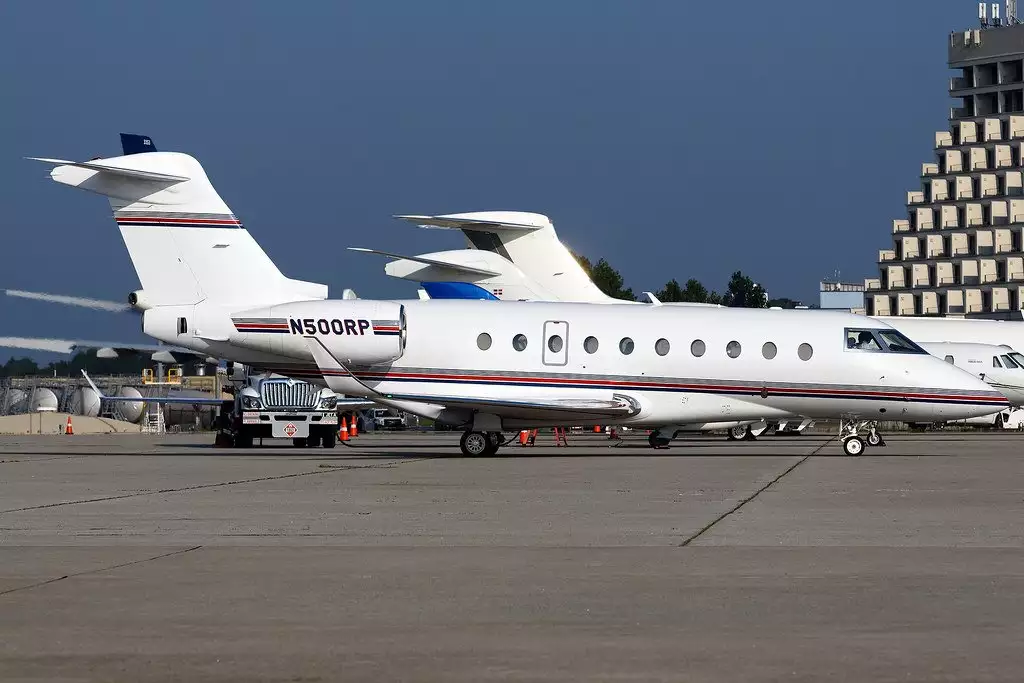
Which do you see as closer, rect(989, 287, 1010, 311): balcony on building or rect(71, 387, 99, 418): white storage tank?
rect(71, 387, 99, 418): white storage tank

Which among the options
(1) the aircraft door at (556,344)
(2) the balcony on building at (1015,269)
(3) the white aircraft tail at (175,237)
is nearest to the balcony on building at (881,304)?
(2) the balcony on building at (1015,269)

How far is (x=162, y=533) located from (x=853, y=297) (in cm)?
15676

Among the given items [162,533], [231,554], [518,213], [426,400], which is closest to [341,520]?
[162,533]

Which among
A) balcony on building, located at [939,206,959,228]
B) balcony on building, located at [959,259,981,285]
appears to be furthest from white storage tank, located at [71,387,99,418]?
balcony on building, located at [939,206,959,228]

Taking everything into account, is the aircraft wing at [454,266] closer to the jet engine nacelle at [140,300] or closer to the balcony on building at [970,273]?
the jet engine nacelle at [140,300]

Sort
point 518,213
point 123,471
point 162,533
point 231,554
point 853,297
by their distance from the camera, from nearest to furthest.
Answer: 1. point 231,554
2. point 162,533
3. point 123,471
4. point 518,213
5. point 853,297

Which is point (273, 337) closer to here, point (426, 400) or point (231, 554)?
point (426, 400)

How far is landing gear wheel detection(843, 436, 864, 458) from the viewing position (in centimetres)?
2725

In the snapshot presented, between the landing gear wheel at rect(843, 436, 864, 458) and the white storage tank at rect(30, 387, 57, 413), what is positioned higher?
the white storage tank at rect(30, 387, 57, 413)

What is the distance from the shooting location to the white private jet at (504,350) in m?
27.3

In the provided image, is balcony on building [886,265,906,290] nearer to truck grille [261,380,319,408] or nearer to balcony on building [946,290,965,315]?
balcony on building [946,290,965,315]

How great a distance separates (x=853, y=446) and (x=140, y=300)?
1399 centimetres

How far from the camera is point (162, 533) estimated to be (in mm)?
11898

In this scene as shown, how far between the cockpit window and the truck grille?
511 inches
